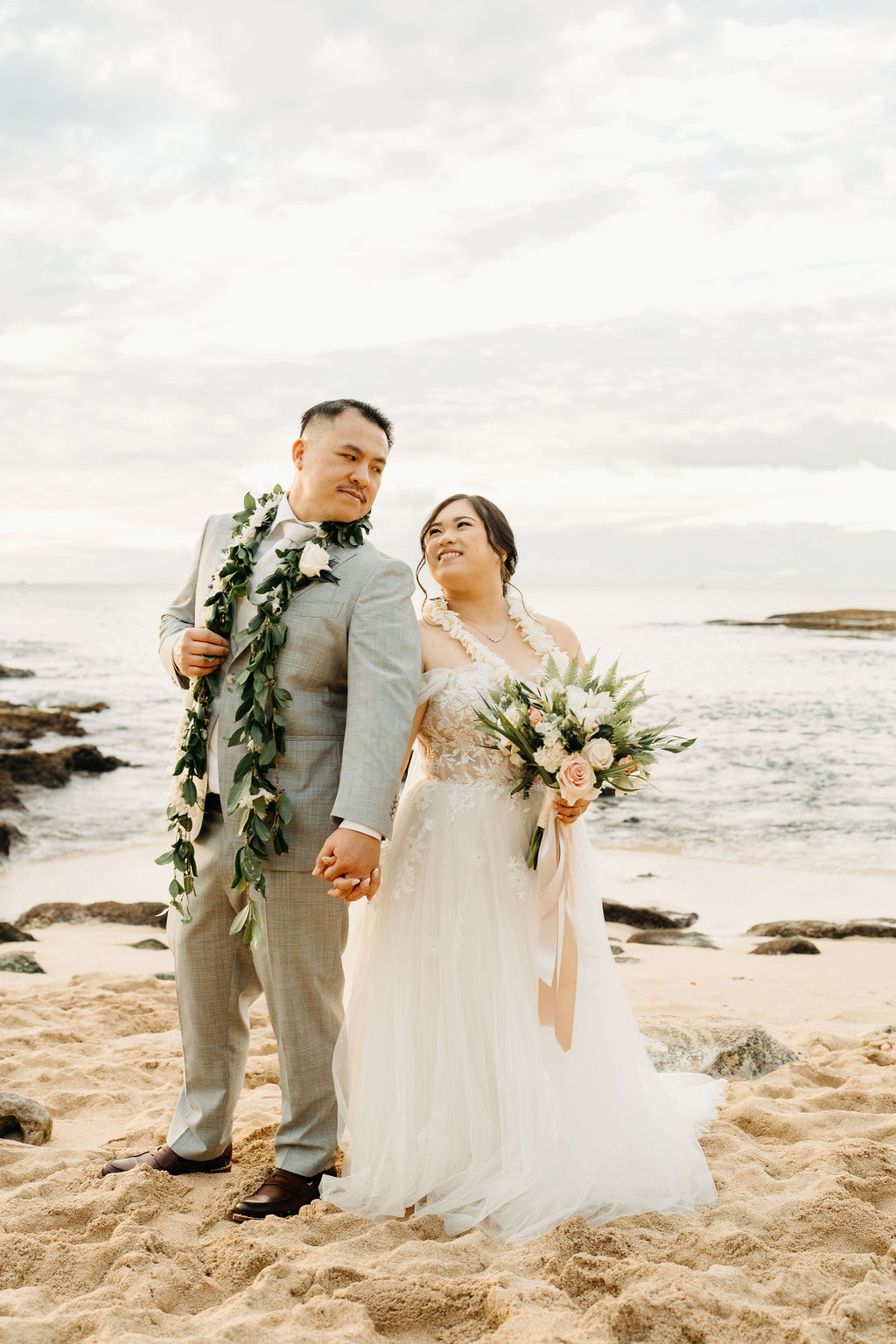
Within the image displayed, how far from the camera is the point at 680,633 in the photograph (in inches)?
1704

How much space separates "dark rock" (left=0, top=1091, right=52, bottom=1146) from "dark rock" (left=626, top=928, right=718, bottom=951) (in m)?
5.17

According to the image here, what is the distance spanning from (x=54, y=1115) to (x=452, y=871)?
80.2 inches

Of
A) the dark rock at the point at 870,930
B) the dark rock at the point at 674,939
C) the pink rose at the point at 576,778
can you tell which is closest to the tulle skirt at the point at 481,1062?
the pink rose at the point at 576,778

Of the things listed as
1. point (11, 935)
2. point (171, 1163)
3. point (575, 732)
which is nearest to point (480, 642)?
point (575, 732)

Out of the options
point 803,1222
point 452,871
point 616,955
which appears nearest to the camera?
point 803,1222

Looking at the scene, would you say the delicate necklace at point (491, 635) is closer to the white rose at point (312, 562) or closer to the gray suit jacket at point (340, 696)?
the gray suit jacket at point (340, 696)

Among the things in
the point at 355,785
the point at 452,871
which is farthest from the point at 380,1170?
the point at 355,785

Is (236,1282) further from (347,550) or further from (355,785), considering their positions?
(347,550)

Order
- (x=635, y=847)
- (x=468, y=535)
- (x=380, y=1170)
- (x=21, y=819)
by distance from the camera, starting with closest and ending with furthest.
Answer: (x=380, y=1170), (x=468, y=535), (x=635, y=847), (x=21, y=819)

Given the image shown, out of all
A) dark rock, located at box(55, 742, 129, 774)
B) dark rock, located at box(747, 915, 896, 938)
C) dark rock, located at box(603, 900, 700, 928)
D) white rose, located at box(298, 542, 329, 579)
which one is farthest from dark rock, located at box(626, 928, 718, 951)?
dark rock, located at box(55, 742, 129, 774)

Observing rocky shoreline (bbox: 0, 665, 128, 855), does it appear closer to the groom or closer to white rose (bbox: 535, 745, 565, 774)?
the groom

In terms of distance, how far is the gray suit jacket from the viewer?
3.08 m

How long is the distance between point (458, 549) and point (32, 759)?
14040 millimetres

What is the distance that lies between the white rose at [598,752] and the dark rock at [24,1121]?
248 centimetres
